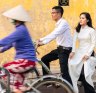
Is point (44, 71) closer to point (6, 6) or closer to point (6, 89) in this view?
point (6, 89)

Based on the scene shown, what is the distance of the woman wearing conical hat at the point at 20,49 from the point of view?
6938mm

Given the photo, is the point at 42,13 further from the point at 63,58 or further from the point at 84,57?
the point at 84,57

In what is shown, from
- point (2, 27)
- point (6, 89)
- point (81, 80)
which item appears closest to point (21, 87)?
point (6, 89)

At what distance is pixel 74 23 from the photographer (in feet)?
37.9

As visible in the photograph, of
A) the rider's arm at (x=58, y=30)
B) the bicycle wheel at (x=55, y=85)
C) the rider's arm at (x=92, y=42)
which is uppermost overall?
the rider's arm at (x=58, y=30)

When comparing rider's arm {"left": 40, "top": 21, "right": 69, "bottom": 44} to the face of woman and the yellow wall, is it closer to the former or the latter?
the face of woman

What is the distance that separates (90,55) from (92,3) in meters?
3.16

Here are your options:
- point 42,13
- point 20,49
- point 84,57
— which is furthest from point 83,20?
point 42,13

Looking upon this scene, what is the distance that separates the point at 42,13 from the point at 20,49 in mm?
4596

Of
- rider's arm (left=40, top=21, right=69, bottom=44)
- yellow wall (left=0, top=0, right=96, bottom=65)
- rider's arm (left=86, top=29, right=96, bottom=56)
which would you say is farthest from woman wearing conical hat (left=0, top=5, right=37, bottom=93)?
yellow wall (left=0, top=0, right=96, bottom=65)

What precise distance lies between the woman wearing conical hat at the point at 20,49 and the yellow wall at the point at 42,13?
445 centimetres

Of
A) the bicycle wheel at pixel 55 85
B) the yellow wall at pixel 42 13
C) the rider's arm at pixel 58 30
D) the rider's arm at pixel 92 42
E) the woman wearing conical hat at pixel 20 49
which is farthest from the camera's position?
the yellow wall at pixel 42 13

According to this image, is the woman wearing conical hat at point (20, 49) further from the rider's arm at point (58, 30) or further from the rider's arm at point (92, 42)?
the rider's arm at point (92, 42)

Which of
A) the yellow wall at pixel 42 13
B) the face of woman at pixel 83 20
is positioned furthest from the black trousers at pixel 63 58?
the yellow wall at pixel 42 13
